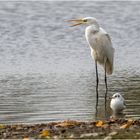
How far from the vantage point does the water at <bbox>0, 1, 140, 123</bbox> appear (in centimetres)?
1516

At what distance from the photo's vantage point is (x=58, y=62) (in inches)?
882

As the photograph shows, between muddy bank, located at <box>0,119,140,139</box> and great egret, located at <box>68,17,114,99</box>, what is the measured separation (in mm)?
5926

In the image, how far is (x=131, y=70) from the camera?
68.6 feet

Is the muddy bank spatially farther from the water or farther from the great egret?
the great egret

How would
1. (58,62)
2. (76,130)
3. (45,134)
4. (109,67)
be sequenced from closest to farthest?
(45,134)
(76,130)
(109,67)
(58,62)

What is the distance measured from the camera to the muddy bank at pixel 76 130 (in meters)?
10.8

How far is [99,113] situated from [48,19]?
60.4 ft

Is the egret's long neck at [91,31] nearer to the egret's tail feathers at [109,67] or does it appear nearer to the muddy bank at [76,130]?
the egret's tail feathers at [109,67]

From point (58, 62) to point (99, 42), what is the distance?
423 centimetres

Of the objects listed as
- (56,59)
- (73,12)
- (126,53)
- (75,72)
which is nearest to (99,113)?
(75,72)

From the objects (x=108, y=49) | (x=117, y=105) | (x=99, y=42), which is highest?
(x=99, y=42)

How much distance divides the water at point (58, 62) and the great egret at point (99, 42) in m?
0.56

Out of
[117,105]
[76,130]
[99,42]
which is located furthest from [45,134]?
[99,42]

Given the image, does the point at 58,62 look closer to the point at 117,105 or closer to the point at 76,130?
the point at 117,105
